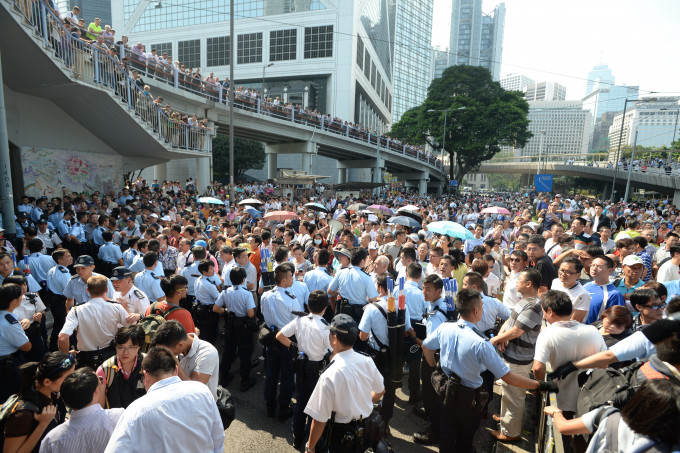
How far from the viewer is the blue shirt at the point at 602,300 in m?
4.31

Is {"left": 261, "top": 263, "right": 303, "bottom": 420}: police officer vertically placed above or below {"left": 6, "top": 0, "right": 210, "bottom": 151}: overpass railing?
below

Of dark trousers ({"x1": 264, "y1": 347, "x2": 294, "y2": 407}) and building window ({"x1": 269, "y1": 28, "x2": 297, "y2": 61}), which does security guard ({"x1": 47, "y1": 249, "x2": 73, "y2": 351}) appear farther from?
building window ({"x1": 269, "y1": 28, "x2": 297, "y2": 61})

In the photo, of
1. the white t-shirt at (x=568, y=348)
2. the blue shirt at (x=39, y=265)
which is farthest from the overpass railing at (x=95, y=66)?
the white t-shirt at (x=568, y=348)

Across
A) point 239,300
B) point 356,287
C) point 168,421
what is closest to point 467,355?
point 356,287

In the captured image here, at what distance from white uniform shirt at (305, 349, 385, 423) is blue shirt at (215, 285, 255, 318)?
2.32 metres

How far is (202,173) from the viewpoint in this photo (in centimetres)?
1961

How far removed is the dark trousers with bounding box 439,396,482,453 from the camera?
10.6ft

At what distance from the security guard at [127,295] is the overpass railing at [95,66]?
26.2ft

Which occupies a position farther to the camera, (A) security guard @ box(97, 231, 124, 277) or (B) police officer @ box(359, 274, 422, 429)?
(A) security guard @ box(97, 231, 124, 277)

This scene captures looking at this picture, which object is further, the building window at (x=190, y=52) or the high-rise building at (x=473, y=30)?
the high-rise building at (x=473, y=30)

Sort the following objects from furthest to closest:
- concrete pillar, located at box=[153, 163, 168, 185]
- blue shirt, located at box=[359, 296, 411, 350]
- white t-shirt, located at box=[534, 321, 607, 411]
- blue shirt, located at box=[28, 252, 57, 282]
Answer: concrete pillar, located at box=[153, 163, 168, 185], blue shirt, located at box=[28, 252, 57, 282], blue shirt, located at box=[359, 296, 411, 350], white t-shirt, located at box=[534, 321, 607, 411]

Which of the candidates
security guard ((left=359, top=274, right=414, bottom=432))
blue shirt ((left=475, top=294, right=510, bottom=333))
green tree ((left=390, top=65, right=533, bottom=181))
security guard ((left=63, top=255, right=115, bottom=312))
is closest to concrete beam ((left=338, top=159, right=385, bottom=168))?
green tree ((left=390, top=65, right=533, bottom=181))

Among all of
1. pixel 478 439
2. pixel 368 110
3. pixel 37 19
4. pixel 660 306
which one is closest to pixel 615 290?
pixel 660 306

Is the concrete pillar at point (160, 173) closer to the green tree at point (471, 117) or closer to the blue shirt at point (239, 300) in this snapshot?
the blue shirt at point (239, 300)
